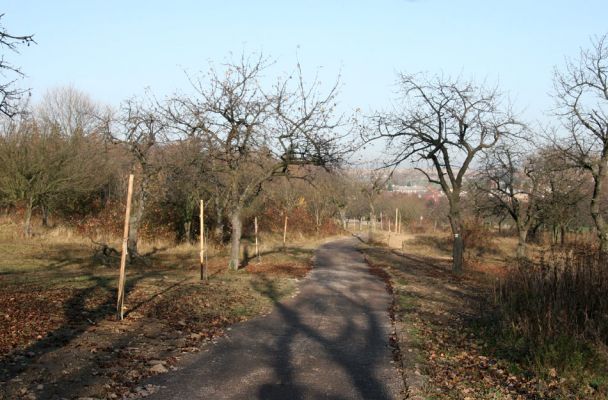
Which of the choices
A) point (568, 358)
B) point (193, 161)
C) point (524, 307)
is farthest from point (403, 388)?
point (193, 161)

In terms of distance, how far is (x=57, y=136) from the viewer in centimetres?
2891

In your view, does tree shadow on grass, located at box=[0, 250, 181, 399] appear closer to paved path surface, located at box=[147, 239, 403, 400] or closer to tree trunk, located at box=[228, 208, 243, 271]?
paved path surface, located at box=[147, 239, 403, 400]

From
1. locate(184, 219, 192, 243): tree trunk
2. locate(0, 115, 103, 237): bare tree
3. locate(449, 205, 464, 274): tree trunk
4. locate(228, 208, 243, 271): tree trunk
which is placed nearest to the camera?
locate(228, 208, 243, 271): tree trunk

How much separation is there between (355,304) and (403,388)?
21.0ft

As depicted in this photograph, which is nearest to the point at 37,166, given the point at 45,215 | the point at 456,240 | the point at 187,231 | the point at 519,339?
the point at 45,215

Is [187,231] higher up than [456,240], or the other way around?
[456,240]

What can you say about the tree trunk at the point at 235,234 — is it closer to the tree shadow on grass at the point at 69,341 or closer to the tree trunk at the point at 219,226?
the tree shadow on grass at the point at 69,341

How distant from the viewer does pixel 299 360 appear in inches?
283

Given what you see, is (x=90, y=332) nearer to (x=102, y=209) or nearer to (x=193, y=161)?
(x=193, y=161)

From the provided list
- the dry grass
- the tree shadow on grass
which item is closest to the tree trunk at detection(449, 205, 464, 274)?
the dry grass

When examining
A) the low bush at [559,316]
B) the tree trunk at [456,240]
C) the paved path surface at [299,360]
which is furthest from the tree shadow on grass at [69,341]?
the tree trunk at [456,240]

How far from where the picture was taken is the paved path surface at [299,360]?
5852 millimetres

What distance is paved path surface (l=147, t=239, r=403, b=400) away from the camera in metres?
5.85

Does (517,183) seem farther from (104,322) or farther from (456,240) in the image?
(104,322)
